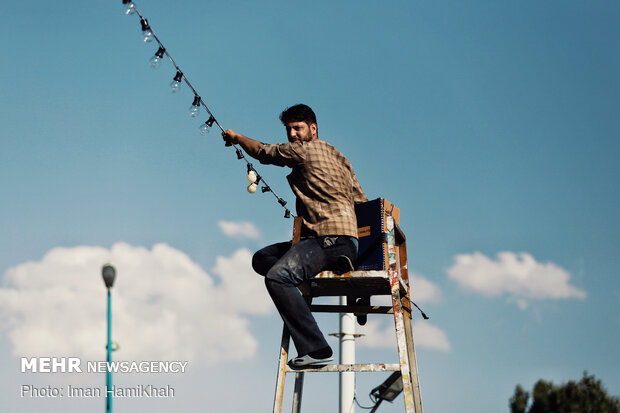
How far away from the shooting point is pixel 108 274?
4602mm

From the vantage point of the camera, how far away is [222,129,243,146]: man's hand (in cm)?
667

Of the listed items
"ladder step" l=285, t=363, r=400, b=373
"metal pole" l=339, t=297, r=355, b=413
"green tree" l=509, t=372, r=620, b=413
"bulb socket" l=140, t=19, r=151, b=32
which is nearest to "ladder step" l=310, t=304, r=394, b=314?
"ladder step" l=285, t=363, r=400, b=373

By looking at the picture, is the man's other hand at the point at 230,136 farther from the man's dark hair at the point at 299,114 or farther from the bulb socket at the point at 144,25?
the bulb socket at the point at 144,25

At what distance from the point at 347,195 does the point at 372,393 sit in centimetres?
313

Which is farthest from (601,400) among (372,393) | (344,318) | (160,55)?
(160,55)

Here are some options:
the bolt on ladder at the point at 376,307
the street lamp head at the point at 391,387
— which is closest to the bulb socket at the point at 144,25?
the bolt on ladder at the point at 376,307

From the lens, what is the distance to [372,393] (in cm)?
878

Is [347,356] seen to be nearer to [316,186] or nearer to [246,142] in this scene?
[316,186]

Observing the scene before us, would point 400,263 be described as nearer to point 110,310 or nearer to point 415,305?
Answer: point 415,305

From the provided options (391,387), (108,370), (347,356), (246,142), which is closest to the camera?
(108,370)

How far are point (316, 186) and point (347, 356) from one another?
33.6 ft

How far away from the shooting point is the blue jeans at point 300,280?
20.5 feet

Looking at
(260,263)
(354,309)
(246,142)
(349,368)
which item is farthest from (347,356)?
(246,142)

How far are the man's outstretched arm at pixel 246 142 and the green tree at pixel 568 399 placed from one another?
50.8m
